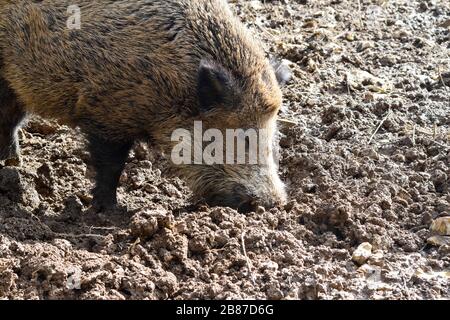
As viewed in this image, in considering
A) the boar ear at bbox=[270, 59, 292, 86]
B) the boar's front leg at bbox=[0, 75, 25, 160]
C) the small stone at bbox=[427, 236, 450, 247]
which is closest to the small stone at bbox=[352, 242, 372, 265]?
the small stone at bbox=[427, 236, 450, 247]

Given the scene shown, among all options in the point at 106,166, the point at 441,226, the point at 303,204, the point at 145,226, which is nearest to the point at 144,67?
the point at 106,166

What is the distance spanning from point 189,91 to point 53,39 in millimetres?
1062

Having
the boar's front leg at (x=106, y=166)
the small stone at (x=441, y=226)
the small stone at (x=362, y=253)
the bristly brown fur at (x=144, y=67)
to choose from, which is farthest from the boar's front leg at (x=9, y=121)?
the small stone at (x=441, y=226)

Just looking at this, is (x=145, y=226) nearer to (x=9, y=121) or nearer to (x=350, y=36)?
(x=9, y=121)

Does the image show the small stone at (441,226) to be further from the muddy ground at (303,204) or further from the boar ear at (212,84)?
the boar ear at (212,84)

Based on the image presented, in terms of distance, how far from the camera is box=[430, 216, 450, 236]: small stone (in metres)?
5.18

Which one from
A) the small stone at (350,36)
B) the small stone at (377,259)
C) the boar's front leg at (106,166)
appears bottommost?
the small stone at (377,259)

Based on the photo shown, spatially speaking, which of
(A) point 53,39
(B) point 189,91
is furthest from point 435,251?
(A) point 53,39

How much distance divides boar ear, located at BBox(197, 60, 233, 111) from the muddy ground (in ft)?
2.37

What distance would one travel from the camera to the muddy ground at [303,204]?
178 inches

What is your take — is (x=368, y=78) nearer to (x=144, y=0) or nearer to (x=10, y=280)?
(x=144, y=0)

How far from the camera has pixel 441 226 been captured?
5203mm

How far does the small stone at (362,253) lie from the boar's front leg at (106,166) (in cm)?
180

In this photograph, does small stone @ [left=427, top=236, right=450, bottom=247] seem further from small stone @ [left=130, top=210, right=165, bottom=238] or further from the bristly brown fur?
small stone @ [left=130, top=210, right=165, bottom=238]
